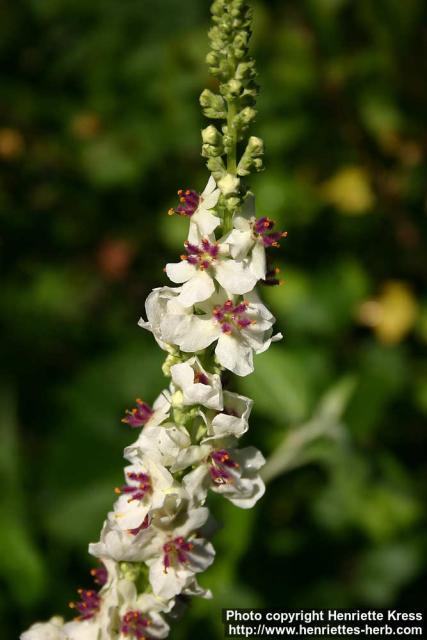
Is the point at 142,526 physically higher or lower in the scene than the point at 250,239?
lower

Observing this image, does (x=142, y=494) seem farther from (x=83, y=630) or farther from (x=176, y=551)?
(x=83, y=630)

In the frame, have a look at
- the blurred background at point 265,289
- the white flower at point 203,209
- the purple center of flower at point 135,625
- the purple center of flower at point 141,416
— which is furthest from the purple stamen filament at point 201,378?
the blurred background at point 265,289

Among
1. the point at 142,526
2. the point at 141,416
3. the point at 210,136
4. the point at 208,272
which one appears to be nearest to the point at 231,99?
the point at 210,136

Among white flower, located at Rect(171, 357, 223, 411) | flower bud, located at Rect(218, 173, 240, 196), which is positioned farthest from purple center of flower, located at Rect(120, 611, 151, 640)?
flower bud, located at Rect(218, 173, 240, 196)

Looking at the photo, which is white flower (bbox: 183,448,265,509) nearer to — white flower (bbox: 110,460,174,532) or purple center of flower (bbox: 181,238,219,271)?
white flower (bbox: 110,460,174,532)

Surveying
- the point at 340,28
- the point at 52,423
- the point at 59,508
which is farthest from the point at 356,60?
the point at 59,508

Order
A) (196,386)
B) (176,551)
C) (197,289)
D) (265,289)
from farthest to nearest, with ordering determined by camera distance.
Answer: (265,289)
(176,551)
(197,289)
(196,386)

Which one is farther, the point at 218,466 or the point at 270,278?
the point at 270,278

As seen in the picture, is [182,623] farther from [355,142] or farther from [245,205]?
[355,142]
